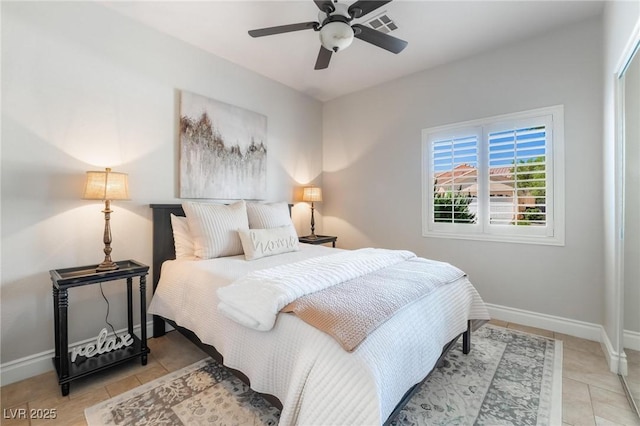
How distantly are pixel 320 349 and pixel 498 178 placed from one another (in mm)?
2684

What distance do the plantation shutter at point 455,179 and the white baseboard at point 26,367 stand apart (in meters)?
3.71

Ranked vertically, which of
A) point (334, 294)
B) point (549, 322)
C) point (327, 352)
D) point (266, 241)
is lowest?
point (549, 322)

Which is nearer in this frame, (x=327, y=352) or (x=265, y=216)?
(x=327, y=352)

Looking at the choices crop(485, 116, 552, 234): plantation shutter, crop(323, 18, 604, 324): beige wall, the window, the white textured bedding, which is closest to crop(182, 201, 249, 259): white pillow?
the white textured bedding

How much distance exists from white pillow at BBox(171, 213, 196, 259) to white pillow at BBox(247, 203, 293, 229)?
60 centimetres

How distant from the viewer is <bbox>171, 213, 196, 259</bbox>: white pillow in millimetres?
2572

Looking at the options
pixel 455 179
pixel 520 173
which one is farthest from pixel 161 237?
pixel 520 173

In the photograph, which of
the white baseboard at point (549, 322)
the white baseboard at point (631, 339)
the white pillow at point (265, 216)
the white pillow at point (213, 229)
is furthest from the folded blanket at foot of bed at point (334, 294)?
the white baseboard at point (549, 322)

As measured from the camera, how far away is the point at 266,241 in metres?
2.63

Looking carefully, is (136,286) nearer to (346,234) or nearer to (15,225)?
(15,225)

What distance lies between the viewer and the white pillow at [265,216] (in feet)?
9.80

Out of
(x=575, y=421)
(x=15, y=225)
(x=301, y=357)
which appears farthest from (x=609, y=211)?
(x=15, y=225)

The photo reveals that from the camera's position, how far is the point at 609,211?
2.23 meters

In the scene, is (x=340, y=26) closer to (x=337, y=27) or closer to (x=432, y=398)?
(x=337, y=27)
